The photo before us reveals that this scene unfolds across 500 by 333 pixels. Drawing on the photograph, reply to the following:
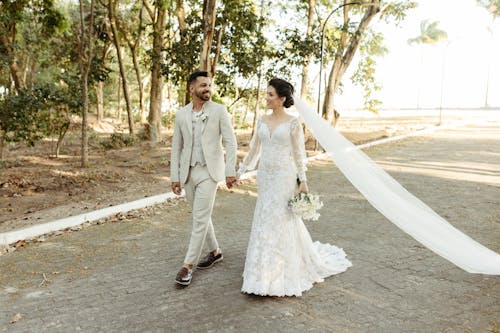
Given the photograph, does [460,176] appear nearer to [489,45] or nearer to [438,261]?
[438,261]

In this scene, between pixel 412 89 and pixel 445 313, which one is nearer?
pixel 445 313

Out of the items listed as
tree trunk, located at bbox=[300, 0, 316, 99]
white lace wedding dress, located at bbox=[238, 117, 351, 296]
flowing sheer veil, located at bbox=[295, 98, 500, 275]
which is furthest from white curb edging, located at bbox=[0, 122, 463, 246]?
tree trunk, located at bbox=[300, 0, 316, 99]

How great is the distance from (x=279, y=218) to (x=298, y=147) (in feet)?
2.67

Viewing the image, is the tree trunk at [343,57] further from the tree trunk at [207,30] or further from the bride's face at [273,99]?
the bride's face at [273,99]

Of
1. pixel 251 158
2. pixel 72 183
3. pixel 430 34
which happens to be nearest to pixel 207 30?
pixel 72 183

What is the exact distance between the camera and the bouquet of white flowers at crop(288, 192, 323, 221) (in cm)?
448

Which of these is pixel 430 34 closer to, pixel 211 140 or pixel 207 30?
pixel 207 30

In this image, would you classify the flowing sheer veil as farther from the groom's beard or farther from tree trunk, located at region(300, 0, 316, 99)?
tree trunk, located at region(300, 0, 316, 99)

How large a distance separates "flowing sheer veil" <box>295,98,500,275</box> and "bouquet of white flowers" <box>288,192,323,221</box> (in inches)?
24.6

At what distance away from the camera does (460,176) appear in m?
11.4

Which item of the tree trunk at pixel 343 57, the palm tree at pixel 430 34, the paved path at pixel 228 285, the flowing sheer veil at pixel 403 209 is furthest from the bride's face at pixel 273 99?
the palm tree at pixel 430 34

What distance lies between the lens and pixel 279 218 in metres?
4.63

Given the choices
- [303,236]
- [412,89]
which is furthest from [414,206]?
[412,89]

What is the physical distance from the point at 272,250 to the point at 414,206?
1.62 metres
